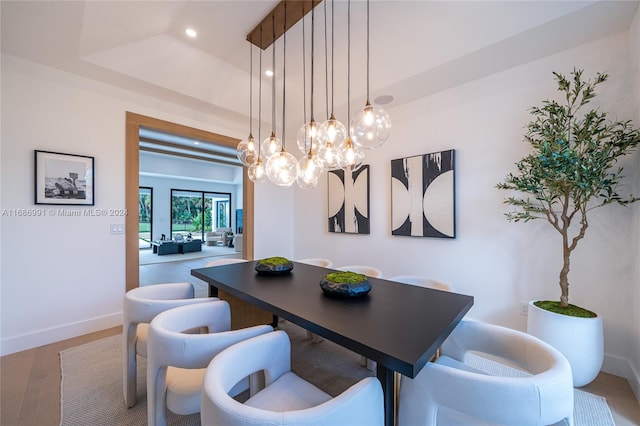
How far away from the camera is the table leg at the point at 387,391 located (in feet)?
3.24

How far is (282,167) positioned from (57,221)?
256cm

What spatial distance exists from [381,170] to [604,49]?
227 centimetres

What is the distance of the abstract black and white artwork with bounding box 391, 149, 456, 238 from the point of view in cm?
295

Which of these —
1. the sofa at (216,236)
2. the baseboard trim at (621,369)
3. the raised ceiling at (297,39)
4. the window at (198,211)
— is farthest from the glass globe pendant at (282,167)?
the window at (198,211)

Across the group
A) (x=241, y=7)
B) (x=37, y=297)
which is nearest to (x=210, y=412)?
(x=241, y=7)

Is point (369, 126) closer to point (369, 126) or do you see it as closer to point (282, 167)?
point (369, 126)

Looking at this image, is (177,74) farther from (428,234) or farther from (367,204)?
(428,234)

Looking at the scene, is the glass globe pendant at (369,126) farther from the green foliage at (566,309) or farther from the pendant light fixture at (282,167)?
the green foliage at (566,309)

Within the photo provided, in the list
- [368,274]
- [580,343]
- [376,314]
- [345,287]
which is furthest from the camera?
[368,274]

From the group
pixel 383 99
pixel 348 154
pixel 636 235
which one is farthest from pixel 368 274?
pixel 383 99

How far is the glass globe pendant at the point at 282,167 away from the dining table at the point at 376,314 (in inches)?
34.6

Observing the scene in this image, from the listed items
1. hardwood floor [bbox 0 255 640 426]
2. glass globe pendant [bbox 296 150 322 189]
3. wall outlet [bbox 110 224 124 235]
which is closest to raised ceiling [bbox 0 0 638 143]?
glass globe pendant [bbox 296 150 322 189]

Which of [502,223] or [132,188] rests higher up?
[132,188]

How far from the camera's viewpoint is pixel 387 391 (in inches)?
38.9
